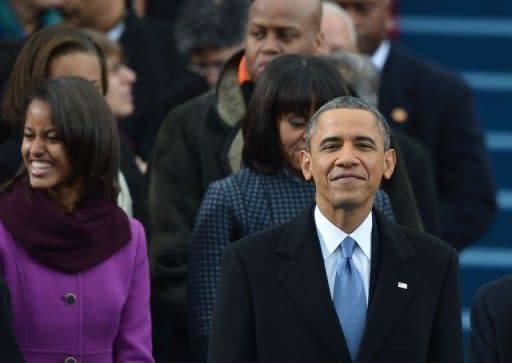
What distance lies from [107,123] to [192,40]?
2470mm

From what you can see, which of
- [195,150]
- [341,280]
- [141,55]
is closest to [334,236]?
[341,280]

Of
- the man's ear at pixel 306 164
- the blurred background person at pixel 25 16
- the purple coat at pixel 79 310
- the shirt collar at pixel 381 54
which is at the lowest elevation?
the purple coat at pixel 79 310

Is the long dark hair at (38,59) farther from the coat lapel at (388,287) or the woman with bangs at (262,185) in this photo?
the coat lapel at (388,287)

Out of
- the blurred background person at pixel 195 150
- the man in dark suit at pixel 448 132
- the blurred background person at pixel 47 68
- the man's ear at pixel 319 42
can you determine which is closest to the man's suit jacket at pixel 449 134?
the man in dark suit at pixel 448 132

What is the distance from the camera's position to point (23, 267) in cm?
531

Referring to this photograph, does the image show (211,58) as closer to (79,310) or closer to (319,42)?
(319,42)

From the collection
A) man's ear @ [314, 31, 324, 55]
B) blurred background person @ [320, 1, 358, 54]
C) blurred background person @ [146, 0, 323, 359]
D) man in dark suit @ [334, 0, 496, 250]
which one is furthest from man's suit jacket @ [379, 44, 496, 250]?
blurred background person @ [146, 0, 323, 359]

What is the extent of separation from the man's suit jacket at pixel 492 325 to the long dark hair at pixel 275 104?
1087mm

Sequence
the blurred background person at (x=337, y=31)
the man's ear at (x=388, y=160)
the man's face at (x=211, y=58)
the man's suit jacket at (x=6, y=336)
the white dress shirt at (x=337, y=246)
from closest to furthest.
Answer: the man's suit jacket at (x=6, y=336)
the white dress shirt at (x=337, y=246)
the man's ear at (x=388, y=160)
the blurred background person at (x=337, y=31)
the man's face at (x=211, y=58)

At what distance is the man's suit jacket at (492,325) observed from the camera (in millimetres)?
4820

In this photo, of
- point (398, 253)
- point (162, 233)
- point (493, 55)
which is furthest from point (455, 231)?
point (493, 55)

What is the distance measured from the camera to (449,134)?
7.96 m

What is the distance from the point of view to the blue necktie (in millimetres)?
5082

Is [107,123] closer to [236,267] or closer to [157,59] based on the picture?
[236,267]
